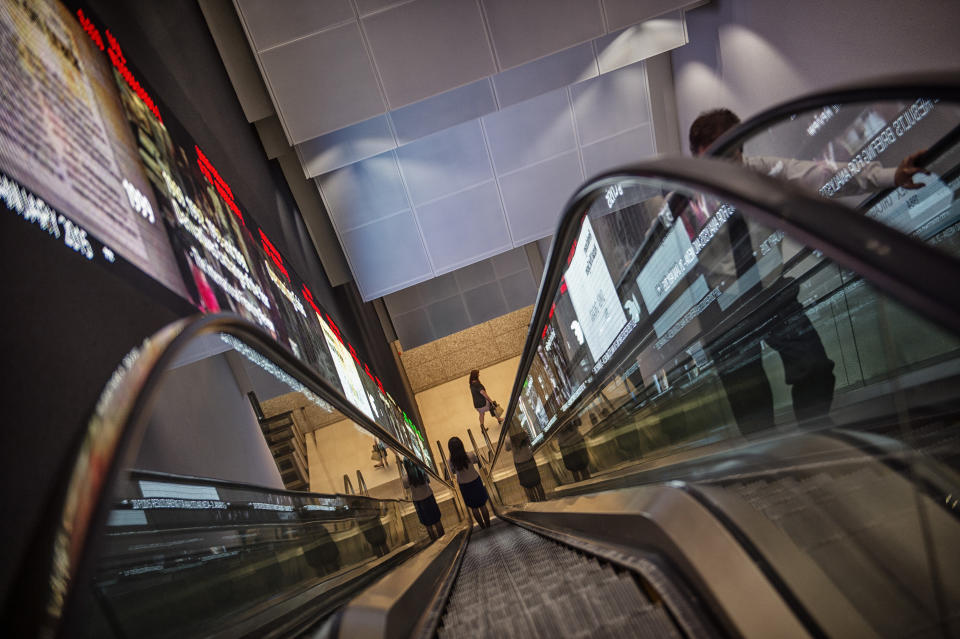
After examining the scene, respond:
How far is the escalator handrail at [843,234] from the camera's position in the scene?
0.73m

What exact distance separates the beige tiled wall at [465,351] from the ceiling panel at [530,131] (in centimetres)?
538

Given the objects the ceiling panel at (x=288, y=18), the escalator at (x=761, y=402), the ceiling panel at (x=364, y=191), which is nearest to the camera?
the escalator at (x=761, y=402)

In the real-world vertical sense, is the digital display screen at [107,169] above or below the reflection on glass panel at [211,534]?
above

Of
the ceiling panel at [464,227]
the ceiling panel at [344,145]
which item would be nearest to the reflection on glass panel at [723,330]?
the ceiling panel at [344,145]

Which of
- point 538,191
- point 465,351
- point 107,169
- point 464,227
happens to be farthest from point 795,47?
point 465,351

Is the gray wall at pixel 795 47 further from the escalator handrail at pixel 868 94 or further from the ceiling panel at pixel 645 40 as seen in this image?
the escalator handrail at pixel 868 94

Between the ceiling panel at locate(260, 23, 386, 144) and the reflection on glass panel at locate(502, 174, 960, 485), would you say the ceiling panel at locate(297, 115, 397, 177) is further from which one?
the reflection on glass panel at locate(502, 174, 960, 485)

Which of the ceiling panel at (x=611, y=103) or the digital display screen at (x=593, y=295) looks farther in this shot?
the ceiling panel at (x=611, y=103)

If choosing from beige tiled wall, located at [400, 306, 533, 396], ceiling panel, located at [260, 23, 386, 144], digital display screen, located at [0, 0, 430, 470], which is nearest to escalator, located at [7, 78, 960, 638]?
digital display screen, located at [0, 0, 430, 470]

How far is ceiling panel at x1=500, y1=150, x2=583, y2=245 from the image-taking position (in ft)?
30.2

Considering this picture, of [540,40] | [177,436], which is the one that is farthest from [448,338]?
[177,436]

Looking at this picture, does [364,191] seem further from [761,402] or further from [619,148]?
[761,402]

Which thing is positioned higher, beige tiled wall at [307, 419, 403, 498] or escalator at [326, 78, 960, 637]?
beige tiled wall at [307, 419, 403, 498]

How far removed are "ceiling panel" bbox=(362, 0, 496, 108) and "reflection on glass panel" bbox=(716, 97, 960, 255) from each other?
3.33m
